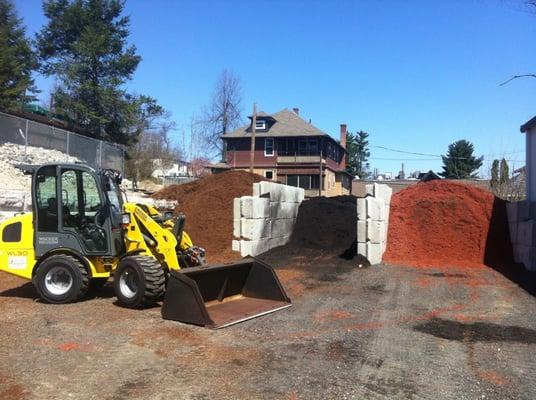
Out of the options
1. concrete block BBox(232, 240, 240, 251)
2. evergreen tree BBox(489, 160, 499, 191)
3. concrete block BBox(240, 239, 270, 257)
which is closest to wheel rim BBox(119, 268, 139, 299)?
concrete block BBox(240, 239, 270, 257)

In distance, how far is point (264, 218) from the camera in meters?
15.5

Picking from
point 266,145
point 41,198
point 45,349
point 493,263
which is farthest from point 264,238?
point 266,145

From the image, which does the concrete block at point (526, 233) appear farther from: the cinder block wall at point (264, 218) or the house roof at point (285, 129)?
the house roof at point (285, 129)

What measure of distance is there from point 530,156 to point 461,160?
53715 millimetres

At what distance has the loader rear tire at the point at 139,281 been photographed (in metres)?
8.21

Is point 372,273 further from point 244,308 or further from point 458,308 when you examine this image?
point 244,308

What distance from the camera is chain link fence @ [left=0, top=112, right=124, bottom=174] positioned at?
18.7 meters

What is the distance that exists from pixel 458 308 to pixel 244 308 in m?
3.76

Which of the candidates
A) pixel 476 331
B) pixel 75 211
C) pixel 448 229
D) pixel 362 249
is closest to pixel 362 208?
pixel 362 249

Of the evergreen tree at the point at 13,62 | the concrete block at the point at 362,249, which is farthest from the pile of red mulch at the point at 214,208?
the evergreen tree at the point at 13,62

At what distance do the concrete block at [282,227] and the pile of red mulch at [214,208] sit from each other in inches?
55.0

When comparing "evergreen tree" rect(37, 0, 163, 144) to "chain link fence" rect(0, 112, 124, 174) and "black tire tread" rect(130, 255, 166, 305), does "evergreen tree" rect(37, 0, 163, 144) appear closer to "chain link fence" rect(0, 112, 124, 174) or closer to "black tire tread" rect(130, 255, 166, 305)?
"chain link fence" rect(0, 112, 124, 174)

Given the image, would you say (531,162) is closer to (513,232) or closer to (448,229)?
(513,232)

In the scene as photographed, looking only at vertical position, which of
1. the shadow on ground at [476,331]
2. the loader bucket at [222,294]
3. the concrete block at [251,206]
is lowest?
the shadow on ground at [476,331]
